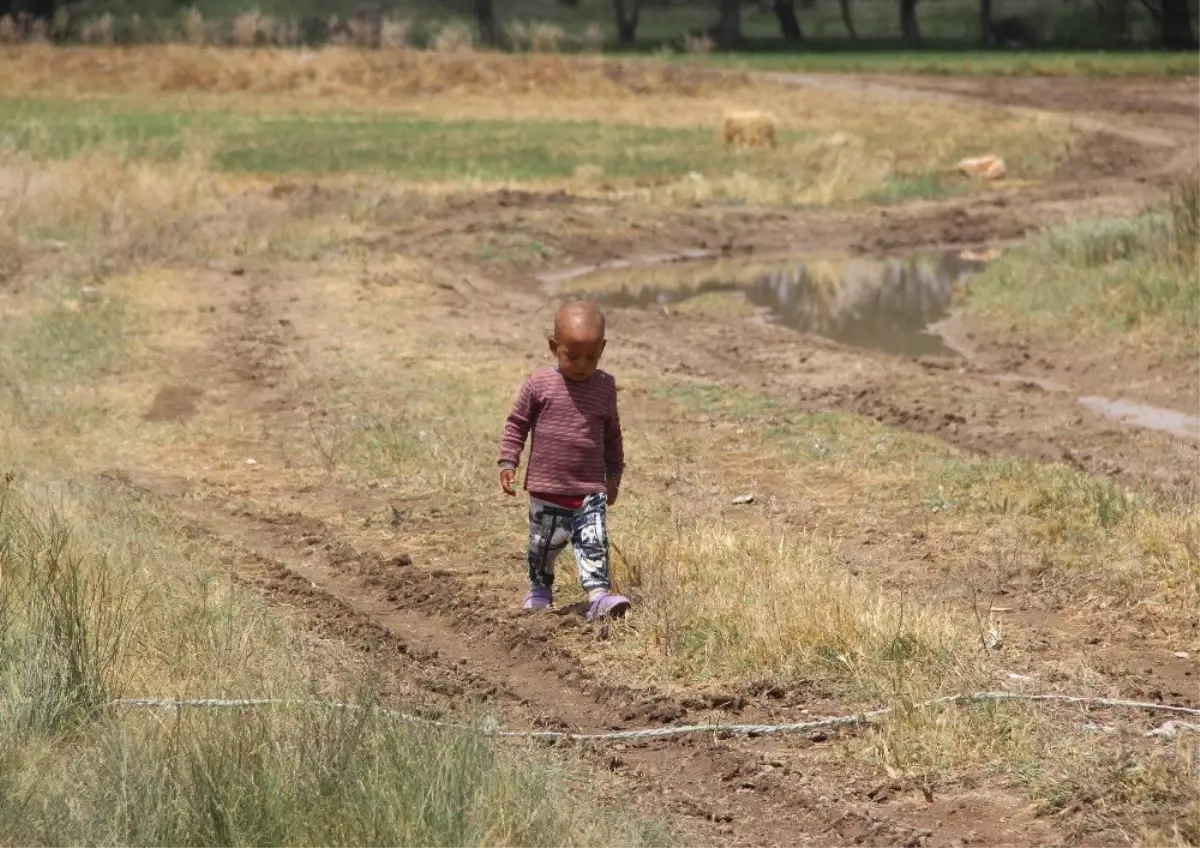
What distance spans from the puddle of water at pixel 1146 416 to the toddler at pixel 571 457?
640 cm

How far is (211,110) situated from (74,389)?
2742cm

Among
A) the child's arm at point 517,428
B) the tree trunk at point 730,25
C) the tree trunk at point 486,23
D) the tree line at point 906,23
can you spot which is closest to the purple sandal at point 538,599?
the child's arm at point 517,428

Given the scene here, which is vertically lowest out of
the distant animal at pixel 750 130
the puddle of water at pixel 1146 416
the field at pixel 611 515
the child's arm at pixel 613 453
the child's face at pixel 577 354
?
the distant animal at pixel 750 130

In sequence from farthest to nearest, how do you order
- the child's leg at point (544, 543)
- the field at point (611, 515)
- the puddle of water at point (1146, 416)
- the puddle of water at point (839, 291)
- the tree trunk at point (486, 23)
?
the tree trunk at point (486, 23), the puddle of water at point (839, 291), the puddle of water at point (1146, 416), the child's leg at point (544, 543), the field at point (611, 515)

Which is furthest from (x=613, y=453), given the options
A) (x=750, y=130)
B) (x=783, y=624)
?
(x=750, y=130)

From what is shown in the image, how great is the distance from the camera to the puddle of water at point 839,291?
63.3ft

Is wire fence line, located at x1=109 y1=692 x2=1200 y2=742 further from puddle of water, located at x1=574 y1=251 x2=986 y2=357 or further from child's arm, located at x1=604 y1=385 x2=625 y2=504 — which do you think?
puddle of water, located at x1=574 y1=251 x2=986 y2=357

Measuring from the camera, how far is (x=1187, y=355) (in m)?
15.7

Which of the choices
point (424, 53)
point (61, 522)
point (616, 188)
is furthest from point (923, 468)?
point (424, 53)

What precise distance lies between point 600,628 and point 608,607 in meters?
0.11

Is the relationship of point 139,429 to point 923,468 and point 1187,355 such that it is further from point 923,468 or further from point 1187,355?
point 1187,355

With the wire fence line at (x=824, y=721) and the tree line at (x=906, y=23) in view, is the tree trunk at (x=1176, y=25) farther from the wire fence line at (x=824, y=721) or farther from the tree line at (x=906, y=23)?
the wire fence line at (x=824, y=721)

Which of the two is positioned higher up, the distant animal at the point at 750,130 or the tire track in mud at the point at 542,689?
the tire track in mud at the point at 542,689

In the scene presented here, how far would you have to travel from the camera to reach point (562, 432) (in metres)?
8.40
